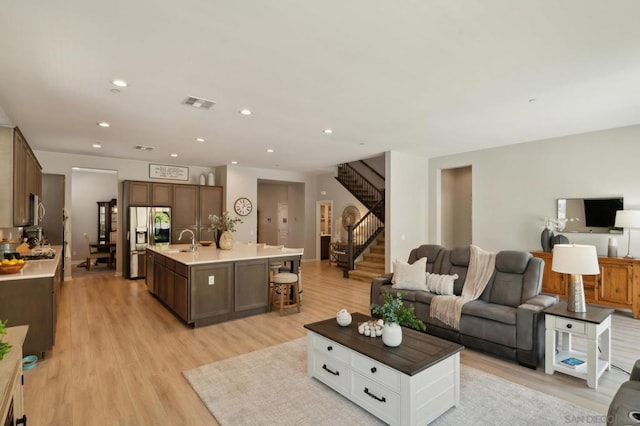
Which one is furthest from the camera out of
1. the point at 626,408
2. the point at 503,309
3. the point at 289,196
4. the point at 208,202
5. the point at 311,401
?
the point at 289,196

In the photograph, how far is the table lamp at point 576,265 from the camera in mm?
2992

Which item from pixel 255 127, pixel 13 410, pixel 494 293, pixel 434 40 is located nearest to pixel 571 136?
pixel 494 293

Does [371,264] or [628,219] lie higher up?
[628,219]

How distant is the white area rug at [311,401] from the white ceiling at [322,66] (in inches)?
112

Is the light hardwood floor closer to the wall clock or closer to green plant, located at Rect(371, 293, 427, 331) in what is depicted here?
green plant, located at Rect(371, 293, 427, 331)

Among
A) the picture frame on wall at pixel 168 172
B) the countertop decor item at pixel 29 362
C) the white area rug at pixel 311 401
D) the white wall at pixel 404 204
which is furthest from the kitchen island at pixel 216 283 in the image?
the picture frame on wall at pixel 168 172

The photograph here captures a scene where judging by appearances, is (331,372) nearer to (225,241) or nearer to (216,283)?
(216,283)

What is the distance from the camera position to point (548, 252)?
5.65 m

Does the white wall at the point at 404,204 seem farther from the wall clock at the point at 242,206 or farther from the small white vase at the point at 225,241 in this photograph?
the wall clock at the point at 242,206

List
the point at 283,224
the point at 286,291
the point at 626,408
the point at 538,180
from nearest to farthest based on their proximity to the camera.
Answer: the point at 626,408 → the point at 286,291 → the point at 538,180 → the point at 283,224

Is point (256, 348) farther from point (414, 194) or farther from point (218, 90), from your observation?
point (414, 194)

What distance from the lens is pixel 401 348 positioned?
2.50 m

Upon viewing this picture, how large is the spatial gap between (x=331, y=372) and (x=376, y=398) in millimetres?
494

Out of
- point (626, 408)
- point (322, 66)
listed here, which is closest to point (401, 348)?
point (626, 408)
